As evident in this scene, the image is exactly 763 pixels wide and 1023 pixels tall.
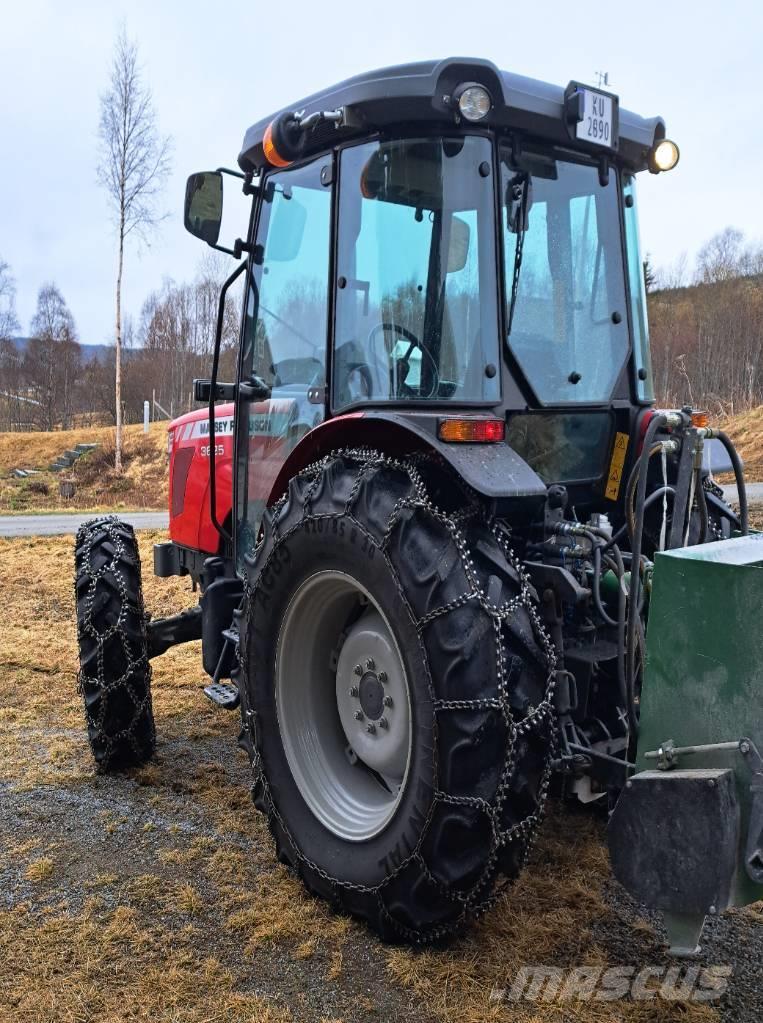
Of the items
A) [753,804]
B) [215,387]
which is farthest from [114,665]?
[753,804]

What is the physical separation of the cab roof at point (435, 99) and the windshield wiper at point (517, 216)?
172 millimetres

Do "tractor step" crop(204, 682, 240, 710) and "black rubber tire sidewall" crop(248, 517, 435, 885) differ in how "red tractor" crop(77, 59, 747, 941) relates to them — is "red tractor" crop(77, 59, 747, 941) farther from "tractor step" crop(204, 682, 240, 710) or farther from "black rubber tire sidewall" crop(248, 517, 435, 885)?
"tractor step" crop(204, 682, 240, 710)

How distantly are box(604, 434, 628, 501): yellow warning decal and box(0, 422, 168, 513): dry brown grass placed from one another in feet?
55.6

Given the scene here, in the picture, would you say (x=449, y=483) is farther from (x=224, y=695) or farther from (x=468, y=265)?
(x=224, y=695)

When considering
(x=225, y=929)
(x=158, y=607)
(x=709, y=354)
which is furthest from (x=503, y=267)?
(x=709, y=354)

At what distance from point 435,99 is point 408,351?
742 millimetres

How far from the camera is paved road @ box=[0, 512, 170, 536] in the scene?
12703 millimetres

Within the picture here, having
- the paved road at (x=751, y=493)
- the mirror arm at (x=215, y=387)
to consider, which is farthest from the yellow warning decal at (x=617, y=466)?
the paved road at (x=751, y=493)

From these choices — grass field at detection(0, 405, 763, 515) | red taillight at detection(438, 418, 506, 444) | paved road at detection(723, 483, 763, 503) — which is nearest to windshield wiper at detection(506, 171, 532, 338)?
red taillight at detection(438, 418, 506, 444)

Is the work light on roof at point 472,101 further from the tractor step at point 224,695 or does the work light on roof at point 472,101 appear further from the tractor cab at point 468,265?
the tractor step at point 224,695

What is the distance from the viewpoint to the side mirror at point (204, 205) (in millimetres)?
3541

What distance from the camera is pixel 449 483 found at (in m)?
2.68

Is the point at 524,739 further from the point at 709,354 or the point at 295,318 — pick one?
the point at 709,354

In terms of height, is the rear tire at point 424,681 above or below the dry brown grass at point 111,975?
above
